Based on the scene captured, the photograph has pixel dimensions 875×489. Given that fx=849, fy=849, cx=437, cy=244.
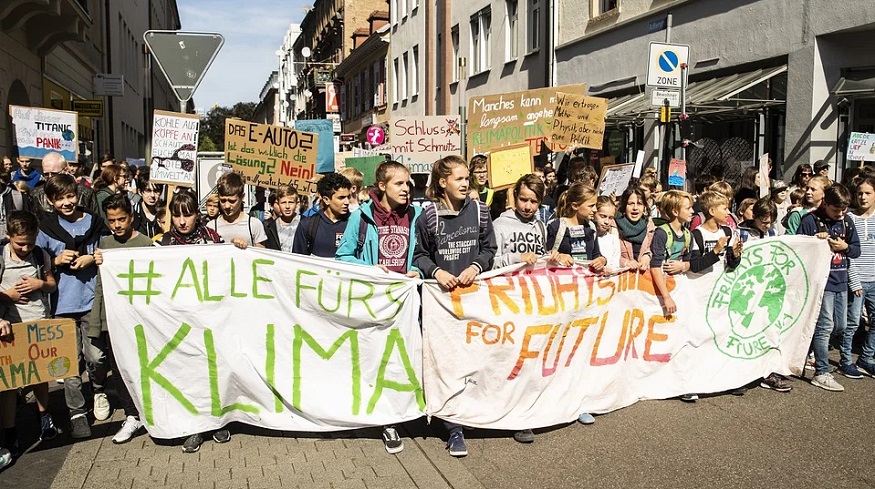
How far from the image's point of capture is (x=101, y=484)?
4.87m

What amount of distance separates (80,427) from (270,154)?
4.56m

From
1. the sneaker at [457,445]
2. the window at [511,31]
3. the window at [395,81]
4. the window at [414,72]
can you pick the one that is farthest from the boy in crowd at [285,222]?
the window at [395,81]

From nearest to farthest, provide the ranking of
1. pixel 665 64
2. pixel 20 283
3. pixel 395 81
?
1. pixel 20 283
2. pixel 665 64
3. pixel 395 81

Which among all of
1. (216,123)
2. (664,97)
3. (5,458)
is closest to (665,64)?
(664,97)

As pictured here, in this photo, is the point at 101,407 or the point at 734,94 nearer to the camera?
the point at 101,407

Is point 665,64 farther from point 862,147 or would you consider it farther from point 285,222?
point 285,222

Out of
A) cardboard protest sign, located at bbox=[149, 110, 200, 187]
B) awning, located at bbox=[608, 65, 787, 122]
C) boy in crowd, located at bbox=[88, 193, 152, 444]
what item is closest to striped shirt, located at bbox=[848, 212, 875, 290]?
boy in crowd, located at bbox=[88, 193, 152, 444]

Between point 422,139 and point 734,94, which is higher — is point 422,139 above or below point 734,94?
below

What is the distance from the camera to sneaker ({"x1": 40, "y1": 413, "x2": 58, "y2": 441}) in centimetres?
564

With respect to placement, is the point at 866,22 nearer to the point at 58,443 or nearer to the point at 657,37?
the point at 657,37

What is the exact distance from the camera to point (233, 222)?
22.1 feet

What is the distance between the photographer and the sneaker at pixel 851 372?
730 centimetres

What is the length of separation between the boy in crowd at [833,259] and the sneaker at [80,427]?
5.64m

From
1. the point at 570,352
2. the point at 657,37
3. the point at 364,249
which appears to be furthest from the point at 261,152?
the point at 657,37
